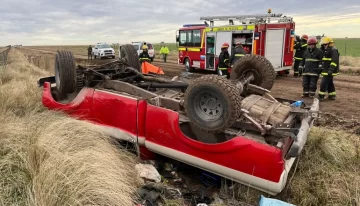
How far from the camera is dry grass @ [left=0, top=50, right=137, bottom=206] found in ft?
7.88

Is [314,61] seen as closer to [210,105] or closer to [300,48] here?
[300,48]

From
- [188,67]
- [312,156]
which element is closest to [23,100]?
[312,156]

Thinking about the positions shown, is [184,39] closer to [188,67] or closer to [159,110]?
[188,67]

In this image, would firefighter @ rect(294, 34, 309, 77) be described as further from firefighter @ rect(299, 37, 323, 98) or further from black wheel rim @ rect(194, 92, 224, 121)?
black wheel rim @ rect(194, 92, 224, 121)

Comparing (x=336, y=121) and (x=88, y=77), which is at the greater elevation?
(x=88, y=77)

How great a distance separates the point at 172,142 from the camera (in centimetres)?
333

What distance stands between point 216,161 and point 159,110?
2.81 ft

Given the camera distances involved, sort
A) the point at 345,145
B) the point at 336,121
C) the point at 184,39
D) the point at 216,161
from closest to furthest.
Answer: the point at 216,161
the point at 345,145
the point at 336,121
the point at 184,39

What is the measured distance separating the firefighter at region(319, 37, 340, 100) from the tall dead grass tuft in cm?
366

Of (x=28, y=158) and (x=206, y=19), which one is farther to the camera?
(x=206, y=19)

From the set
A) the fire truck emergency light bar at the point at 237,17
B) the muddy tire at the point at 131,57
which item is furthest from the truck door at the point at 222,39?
the muddy tire at the point at 131,57

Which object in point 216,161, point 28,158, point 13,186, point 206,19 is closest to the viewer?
point 13,186

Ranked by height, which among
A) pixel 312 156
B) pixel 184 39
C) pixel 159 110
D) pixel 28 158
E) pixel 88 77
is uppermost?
pixel 184 39

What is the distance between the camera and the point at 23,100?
6043 millimetres
